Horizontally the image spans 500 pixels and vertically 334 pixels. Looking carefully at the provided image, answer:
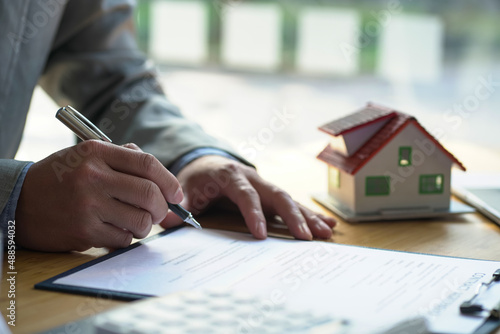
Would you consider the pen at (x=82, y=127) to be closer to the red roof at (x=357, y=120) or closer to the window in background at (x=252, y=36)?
the red roof at (x=357, y=120)

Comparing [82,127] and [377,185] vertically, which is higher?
[82,127]

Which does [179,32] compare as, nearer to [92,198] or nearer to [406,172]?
[406,172]

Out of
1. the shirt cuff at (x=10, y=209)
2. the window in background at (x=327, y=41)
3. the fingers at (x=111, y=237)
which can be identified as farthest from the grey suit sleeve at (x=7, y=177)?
the window in background at (x=327, y=41)

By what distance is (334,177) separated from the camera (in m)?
1.04

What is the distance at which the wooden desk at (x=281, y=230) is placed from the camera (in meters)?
0.62

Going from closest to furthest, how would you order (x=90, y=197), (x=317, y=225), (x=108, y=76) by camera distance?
(x=90, y=197), (x=317, y=225), (x=108, y=76)

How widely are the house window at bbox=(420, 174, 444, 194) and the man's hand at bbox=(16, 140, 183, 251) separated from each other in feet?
1.34

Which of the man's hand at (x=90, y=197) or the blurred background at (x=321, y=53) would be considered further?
the blurred background at (x=321, y=53)

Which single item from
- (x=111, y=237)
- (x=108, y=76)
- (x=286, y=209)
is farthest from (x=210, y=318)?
(x=108, y=76)

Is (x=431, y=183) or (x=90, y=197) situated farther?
(x=431, y=183)

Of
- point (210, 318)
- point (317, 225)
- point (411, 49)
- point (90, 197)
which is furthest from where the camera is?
point (411, 49)

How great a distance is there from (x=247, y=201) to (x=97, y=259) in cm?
24

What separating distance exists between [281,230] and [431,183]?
0.85 ft

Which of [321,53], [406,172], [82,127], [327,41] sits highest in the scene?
[82,127]
